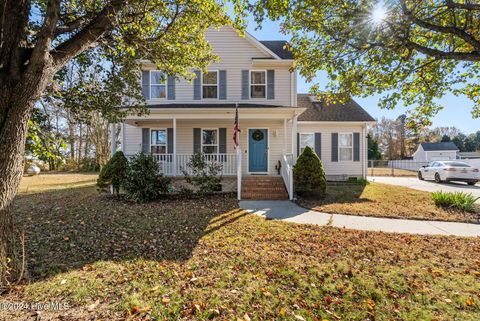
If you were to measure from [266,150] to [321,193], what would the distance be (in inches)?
149

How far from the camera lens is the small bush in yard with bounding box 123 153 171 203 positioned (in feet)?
27.7

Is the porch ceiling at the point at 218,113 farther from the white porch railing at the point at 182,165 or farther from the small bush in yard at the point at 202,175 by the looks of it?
the small bush in yard at the point at 202,175

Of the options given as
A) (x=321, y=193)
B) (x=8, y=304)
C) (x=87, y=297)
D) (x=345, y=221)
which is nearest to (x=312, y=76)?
(x=345, y=221)

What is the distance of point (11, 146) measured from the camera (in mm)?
2912

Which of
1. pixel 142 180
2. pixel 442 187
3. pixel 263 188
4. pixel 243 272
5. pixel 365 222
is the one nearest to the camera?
pixel 243 272

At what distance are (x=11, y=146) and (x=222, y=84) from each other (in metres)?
10.0

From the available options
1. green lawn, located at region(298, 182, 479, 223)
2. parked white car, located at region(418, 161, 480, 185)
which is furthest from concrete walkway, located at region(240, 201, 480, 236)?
parked white car, located at region(418, 161, 480, 185)

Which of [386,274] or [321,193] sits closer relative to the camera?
[386,274]

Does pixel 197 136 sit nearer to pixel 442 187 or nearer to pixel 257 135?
pixel 257 135

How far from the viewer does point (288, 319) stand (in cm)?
252

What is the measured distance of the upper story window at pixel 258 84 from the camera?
1210 centimetres

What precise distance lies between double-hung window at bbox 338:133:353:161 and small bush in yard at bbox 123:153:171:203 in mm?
10467

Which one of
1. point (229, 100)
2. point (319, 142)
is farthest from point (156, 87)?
point (319, 142)

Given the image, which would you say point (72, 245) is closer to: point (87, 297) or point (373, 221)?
point (87, 297)
